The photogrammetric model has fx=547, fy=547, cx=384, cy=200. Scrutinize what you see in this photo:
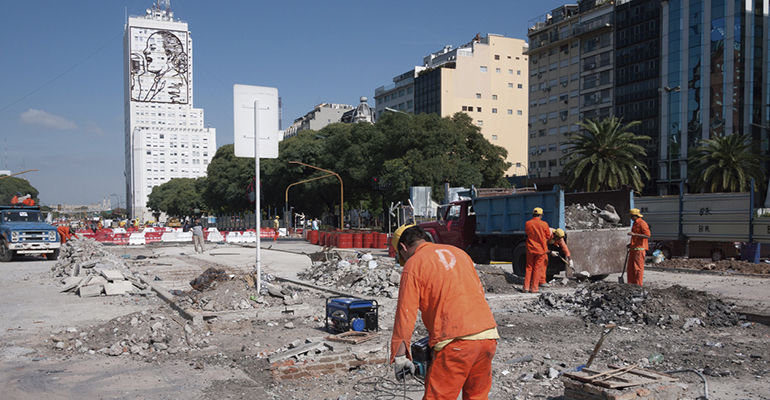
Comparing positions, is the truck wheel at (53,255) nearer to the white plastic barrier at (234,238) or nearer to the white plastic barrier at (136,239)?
the white plastic barrier at (136,239)

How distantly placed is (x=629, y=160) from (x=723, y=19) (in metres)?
22.1

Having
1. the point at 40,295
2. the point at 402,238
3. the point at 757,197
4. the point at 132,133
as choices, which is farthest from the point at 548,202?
the point at 132,133

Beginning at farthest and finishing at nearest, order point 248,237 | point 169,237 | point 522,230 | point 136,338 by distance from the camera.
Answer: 1. point 169,237
2. point 248,237
3. point 522,230
4. point 136,338

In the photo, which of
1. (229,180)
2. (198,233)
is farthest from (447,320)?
(229,180)

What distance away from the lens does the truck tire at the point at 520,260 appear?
Answer: 13727 millimetres

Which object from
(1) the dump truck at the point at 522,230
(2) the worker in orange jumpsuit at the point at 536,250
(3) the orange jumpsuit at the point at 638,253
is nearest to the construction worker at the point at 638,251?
(3) the orange jumpsuit at the point at 638,253

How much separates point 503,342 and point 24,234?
21.0 m

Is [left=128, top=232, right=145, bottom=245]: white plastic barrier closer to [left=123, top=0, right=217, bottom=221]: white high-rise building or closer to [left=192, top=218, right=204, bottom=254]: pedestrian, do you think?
[left=192, top=218, right=204, bottom=254]: pedestrian

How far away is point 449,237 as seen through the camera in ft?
54.2

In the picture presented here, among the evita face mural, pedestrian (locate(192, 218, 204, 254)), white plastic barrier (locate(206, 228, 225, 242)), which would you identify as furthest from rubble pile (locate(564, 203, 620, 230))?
the evita face mural

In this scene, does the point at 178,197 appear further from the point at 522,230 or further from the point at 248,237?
the point at 522,230

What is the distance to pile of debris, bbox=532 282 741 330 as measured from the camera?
8359 mm

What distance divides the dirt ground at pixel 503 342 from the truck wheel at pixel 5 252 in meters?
14.3

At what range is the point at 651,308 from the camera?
28.0ft
